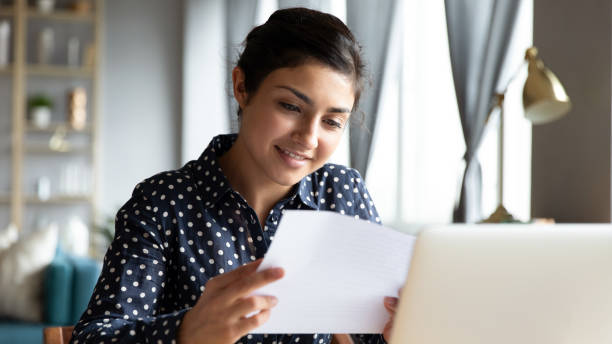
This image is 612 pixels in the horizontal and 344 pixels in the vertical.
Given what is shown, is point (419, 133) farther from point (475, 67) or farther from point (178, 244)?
point (178, 244)

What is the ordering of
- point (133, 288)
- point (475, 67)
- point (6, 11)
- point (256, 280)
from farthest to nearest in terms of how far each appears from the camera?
point (6, 11) → point (475, 67) → point (133, 288) → point (256, 280)

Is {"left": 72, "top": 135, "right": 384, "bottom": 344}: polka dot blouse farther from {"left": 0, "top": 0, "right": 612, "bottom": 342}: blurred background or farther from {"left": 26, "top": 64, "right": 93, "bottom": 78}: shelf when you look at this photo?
{"left": 26, "top": 64, "right": 93, "bottom": 78}: shelf

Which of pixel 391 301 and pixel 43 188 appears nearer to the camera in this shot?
pixel 391 301

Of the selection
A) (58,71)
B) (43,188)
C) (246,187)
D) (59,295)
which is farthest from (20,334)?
(58,71)

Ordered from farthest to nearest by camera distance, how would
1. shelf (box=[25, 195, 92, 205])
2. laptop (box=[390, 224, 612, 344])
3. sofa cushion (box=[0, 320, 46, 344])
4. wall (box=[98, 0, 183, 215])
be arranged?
wall (box=[98, 0, 183, 215]) < shelf (box=[25, 195, 92, 205]) < sofa cushion (box=[0, 320, 46, 344]) < laptop (box=[390, 224, 612, 344])

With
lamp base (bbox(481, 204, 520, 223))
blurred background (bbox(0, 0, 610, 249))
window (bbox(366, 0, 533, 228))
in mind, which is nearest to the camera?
lamp base (bbox(481, 204, 520, 223))

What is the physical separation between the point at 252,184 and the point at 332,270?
0.51 metres

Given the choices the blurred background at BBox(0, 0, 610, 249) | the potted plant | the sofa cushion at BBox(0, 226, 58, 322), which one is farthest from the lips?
the potted plant

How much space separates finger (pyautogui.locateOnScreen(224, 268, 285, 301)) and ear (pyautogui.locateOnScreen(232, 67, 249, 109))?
0.54 meters

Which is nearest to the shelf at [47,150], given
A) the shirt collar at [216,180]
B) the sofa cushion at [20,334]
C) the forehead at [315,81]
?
the sofa cushion at [20,334]

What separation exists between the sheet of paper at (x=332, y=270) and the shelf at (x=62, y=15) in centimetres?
560

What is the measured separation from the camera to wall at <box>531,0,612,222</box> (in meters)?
2.29

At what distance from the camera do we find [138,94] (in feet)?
20.9

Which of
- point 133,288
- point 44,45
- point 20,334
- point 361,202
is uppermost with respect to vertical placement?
point 44,45
